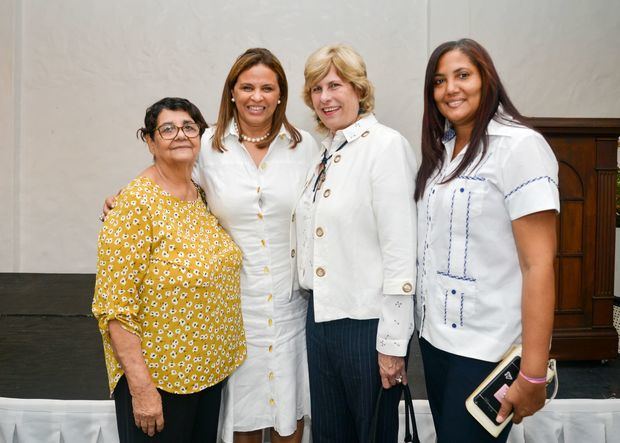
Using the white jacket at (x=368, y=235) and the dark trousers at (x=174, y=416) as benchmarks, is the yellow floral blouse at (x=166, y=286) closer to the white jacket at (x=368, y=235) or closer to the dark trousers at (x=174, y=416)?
the dark trousers at (x=174, y=416)

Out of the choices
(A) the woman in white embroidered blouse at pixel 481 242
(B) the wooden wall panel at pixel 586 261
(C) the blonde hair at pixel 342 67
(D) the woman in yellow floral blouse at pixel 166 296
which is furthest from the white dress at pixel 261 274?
(B) the wooden wall panel at pixel 586 261

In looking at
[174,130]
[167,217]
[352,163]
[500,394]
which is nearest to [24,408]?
[167,217]

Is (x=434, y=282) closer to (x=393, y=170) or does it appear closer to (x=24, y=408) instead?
(x=393, y=170)

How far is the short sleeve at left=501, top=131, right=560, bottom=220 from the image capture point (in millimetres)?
1142

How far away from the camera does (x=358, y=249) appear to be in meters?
1.51

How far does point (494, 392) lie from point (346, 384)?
498 millimetres

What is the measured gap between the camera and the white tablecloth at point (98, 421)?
198cm

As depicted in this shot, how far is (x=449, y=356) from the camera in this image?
1354mm

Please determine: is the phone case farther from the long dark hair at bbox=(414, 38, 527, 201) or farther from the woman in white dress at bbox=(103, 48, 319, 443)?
the woman in white dress at bbox=(103, 48, 319, 443)

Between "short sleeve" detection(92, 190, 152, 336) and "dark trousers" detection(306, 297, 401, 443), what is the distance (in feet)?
1.95

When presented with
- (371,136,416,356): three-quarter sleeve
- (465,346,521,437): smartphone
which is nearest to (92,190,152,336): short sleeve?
(371,136,416,356): three-quarter sleeve

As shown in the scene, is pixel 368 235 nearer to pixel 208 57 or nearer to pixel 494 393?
pixel 494 393

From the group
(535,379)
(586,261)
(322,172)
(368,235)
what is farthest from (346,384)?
(586,261)

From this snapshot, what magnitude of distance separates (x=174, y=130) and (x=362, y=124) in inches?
23.7
